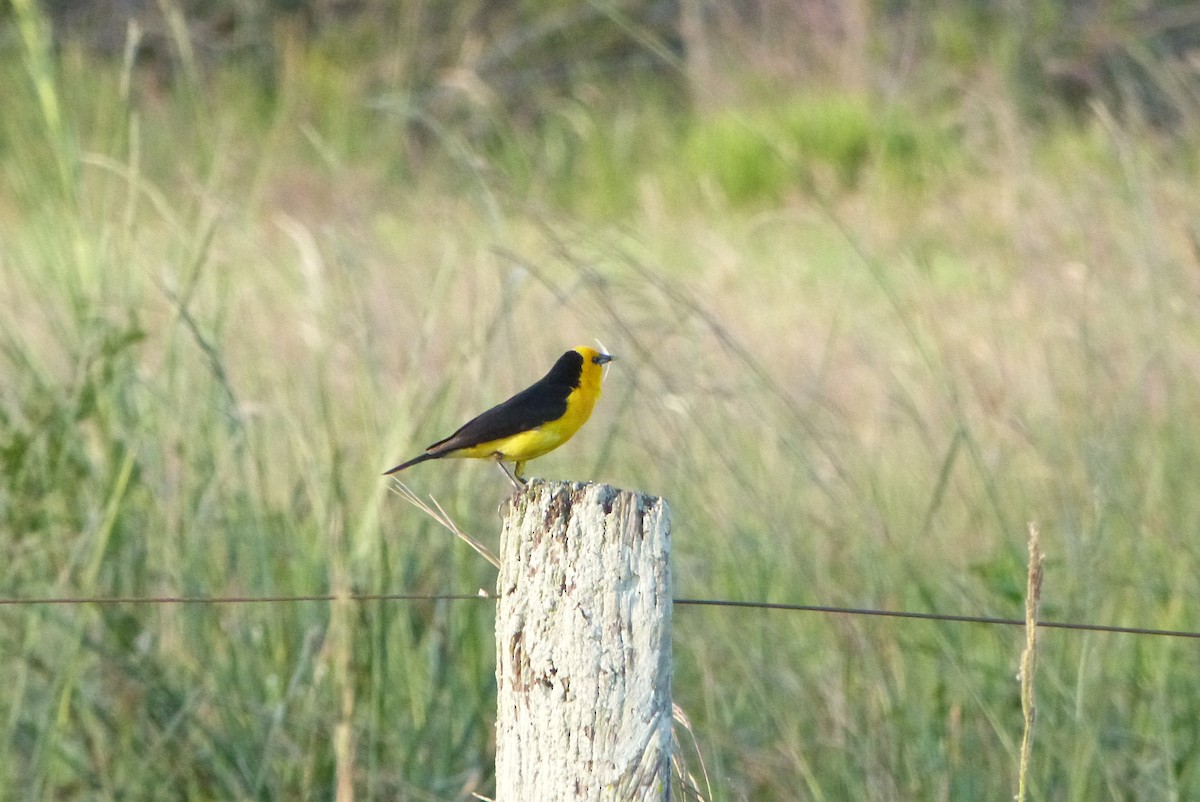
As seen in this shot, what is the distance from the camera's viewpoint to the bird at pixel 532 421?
7.66ft

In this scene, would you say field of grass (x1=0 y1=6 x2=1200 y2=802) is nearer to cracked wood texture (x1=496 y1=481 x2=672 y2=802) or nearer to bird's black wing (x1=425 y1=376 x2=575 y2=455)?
bird's black wing (x1=425 y1=376 x2=575 y2=455)

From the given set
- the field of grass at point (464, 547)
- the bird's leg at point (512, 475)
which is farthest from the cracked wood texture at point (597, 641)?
the field of grass at point (464, 547)

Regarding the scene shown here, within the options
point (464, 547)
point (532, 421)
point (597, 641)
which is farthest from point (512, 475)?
point (597, 641)

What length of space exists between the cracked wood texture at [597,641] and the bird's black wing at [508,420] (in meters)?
0.65

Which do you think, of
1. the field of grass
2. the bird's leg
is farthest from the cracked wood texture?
the field of grass

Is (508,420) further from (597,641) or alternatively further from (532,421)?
(597,641)

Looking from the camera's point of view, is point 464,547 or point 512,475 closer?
point 512,475

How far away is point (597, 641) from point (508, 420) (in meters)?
0.73

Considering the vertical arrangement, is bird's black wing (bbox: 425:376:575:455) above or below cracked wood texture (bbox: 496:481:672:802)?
above

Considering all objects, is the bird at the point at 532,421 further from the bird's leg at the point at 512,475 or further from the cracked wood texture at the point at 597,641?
the cracked wood texture at the point at 597,641

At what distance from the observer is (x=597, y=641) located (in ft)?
5.40

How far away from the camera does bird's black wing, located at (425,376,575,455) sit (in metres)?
2.33

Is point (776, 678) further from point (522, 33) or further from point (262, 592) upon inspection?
point (522, 33)

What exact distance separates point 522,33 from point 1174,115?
4710 millimetres
